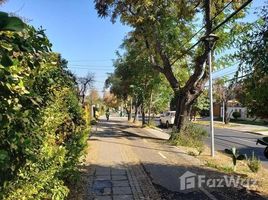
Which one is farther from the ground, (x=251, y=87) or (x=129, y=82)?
(x=129, y=82)

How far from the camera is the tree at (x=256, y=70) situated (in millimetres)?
8148

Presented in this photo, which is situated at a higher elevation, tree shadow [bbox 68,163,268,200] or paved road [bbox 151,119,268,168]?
paved road [bbox 151,119,268,168]

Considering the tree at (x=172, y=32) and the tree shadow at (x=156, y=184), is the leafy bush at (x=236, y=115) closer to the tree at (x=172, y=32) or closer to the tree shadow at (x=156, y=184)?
the tree at (x=172, y=32)

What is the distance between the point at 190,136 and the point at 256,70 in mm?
14119

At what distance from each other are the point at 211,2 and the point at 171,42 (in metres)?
4.08

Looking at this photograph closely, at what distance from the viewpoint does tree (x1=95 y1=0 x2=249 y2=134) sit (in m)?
23.0

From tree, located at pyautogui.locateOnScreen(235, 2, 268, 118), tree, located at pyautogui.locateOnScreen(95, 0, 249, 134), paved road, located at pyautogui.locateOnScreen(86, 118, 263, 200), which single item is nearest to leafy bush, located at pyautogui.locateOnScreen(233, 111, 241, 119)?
tree, located at pyautogui.locateOnScreen(95, 0, 249, 134)

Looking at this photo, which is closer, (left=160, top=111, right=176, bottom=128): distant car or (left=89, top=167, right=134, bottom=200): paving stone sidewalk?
(left=89, top=167, right=134, bottom=200): paving stone sidewalk

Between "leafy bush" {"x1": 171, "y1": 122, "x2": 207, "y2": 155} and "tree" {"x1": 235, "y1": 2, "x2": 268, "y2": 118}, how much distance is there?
41.3 ft

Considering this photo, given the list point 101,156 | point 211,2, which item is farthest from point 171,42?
point 101,156

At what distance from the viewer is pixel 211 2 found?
2275 centimetres

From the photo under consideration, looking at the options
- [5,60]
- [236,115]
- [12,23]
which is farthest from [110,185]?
[236,115]

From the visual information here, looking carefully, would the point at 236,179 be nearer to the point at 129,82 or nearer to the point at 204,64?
the point at 204,64

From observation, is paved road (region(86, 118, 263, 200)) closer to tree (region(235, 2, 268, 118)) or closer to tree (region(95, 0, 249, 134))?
tree (region(235, 2, 268, 118))
